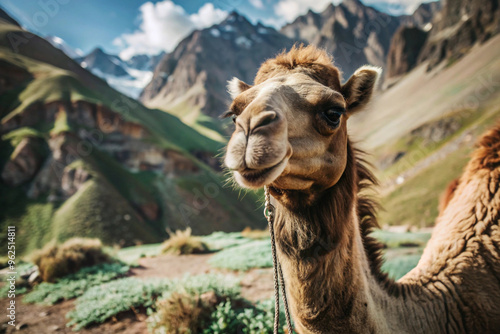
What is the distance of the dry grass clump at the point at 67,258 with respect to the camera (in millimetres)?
8375

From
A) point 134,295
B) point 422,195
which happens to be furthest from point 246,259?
point 422,195

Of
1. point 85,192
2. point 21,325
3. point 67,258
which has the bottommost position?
point 21,325

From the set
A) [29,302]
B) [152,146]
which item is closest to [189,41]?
[152,146]

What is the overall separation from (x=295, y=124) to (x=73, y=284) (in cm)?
863

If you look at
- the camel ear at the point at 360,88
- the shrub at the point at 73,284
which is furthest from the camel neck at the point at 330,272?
the shrub at the point at 73,284

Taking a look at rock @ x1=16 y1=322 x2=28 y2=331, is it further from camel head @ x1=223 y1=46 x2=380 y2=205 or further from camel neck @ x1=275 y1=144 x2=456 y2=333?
camel head @ x1=223 y1=46 x2=380 y2=205

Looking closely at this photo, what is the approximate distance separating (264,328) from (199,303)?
54.5 inches

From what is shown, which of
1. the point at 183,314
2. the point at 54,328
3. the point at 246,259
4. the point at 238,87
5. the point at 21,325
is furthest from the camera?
the point at 246,259

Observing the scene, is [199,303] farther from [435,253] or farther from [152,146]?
[152,146]

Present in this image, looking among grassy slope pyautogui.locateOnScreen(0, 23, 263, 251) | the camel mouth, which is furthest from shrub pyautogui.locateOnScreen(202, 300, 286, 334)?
grassy slope pyautogui.locateOnScreen(0, 23, 263, 251)

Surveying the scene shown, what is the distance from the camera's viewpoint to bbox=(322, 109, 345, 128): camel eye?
89.1 inches

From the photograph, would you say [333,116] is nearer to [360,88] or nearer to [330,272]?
[360,88]

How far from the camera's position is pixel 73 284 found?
7.63m

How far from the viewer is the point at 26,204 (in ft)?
107
